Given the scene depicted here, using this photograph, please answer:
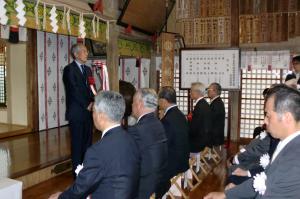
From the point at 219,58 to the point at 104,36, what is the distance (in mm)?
2730

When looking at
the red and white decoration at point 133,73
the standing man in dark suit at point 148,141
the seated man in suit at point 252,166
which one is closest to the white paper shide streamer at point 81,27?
the standing man in dark suit at point 148,141

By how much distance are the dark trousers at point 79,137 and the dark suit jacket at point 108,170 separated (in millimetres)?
1900

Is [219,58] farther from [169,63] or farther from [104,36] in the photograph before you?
[104,36]

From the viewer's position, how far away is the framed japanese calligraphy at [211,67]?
267 inches

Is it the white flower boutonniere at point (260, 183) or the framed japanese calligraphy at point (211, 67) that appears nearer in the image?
the white flower boutonniere at point (260, 183)

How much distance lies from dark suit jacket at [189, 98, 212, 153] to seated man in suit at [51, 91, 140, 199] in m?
2.56

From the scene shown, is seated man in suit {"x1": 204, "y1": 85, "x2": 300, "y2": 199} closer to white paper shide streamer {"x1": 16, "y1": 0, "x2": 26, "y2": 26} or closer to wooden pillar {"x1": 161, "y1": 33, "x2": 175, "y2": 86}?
white paper shide streamer {"x1": 16, "y1": 0, "x2": 26, "y2": 26}

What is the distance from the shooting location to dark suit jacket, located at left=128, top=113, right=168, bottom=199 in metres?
2.39

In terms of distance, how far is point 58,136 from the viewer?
21.5ft

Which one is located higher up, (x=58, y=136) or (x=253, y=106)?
(x=253, y=106)

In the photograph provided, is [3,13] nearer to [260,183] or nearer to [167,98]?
[167,98]

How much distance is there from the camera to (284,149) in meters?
1.58

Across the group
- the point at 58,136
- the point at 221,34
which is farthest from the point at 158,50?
the point at 58,136

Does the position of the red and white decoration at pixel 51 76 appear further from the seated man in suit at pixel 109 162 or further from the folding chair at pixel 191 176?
the seated man in suit at pixel 109 162
